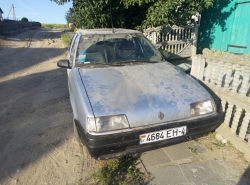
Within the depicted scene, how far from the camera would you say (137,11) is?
22.9 ft

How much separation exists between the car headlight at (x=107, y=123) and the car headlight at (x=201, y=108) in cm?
85

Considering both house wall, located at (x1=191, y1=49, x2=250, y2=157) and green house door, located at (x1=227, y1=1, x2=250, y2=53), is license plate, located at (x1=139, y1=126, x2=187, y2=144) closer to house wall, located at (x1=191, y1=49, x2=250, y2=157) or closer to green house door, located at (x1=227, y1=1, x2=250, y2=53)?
house wall, located at (x1=191, y1=49, x2=250, y2=157)

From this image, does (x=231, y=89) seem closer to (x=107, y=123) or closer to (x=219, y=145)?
(x=219, y=145)

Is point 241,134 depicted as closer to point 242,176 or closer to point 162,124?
point 242,176

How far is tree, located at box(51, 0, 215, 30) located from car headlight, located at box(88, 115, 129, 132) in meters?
3.95

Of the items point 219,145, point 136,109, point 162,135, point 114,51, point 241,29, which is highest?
point 241,29

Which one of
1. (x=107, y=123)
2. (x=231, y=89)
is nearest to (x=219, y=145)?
(x=231, y=89)

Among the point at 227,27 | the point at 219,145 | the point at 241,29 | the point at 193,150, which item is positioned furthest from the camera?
the point at 227,27

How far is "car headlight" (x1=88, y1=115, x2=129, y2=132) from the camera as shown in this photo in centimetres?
191

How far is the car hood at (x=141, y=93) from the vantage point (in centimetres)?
201

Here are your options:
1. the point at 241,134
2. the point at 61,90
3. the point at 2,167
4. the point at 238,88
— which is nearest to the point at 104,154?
the point at 2,167

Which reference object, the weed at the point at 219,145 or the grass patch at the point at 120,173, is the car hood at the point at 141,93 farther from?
the weed at the point at 219,145

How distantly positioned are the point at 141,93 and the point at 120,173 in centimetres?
100

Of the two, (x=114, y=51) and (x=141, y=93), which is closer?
(x=141, y=93)
